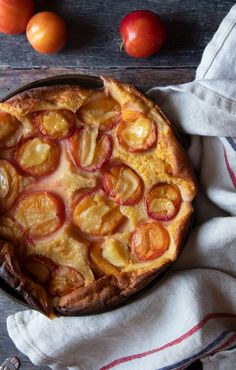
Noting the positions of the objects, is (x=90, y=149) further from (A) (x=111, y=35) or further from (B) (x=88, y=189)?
(A) (x=111, y=35)

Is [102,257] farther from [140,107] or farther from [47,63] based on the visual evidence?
[47,63]

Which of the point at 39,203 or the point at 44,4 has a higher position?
the point at 44,4

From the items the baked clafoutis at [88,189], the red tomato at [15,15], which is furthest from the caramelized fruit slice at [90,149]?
the red tomato at [15,15]

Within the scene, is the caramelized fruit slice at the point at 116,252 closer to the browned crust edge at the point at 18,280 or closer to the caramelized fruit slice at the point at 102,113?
the browned crust edge at the point at 18,280

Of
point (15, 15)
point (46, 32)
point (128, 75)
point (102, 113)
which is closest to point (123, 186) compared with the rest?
point (102, 113)

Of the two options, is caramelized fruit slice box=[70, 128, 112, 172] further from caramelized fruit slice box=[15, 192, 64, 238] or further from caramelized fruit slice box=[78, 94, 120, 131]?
caramelized fruit slice box=[15, 192, 64, 238]

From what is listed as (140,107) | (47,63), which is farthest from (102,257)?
(47,63)

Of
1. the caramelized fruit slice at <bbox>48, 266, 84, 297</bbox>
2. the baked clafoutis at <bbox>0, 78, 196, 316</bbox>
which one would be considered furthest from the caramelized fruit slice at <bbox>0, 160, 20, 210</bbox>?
the caramelized fruit slice at <bbox>48, 266, 84, 297</bbox>
